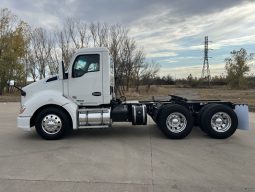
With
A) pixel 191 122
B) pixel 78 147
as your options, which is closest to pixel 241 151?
pixel 191 122

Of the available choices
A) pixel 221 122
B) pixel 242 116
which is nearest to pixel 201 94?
pixel 242 116

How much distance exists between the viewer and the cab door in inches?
376

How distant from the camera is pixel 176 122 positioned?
9.45 meters

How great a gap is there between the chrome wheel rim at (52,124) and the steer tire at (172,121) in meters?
2.81

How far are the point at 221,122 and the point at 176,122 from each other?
1290mm

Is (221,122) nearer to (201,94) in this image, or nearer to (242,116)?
(242,116)

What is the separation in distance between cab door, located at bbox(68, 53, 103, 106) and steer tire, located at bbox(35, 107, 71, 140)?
2.16 feet

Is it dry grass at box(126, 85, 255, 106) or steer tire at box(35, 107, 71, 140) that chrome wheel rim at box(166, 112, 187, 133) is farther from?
dry grass at box(126, 85, 255, 106)

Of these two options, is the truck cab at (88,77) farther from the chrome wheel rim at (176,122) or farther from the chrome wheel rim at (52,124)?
the chrome wheel rim at (176,122)

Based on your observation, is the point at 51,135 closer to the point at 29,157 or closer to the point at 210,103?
the point at 29,157

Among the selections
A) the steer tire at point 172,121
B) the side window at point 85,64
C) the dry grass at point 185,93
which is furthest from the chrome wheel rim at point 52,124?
the dry grass at point 185,93

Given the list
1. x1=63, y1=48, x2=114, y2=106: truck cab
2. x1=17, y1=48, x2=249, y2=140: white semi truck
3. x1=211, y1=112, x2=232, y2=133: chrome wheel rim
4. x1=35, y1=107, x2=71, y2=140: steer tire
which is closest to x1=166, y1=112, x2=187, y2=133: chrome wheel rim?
x1=17, y1=48, x2=249, y2=140: white semi truck

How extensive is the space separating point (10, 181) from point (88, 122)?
13.1 feet

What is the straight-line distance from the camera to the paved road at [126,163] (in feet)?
17.8
